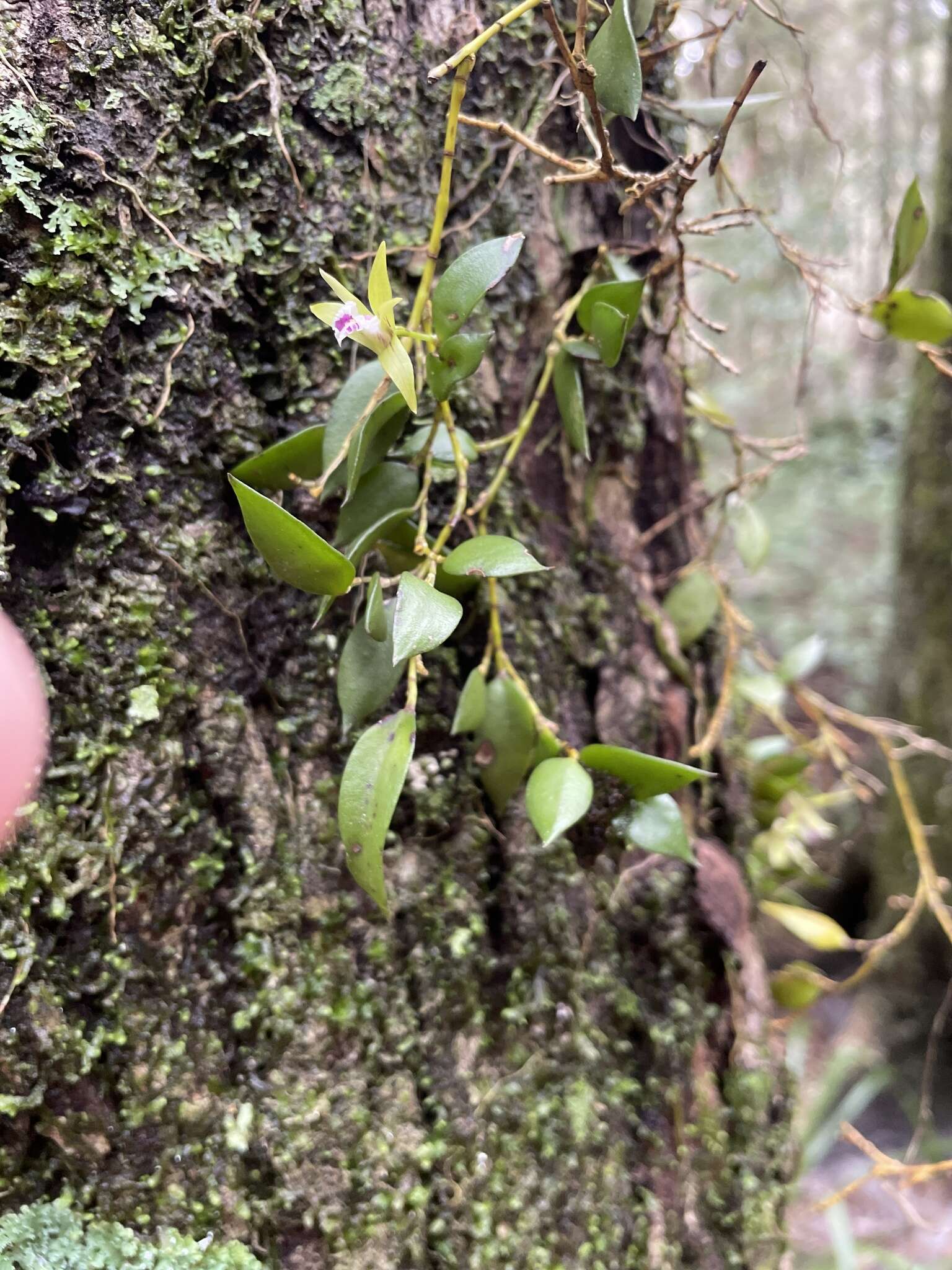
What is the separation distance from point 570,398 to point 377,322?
20 cm

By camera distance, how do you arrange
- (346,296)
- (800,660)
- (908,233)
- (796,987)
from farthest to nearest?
(800,660)
(796,987)
(908,233)
(346,296)

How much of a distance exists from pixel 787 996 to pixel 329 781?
2.11 feet

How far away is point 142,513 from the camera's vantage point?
51cm

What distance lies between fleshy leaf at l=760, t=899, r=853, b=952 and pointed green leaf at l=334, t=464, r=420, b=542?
0.70 metres

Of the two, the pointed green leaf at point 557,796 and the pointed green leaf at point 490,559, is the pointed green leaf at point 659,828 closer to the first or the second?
the pointed green leaf at point 557,796

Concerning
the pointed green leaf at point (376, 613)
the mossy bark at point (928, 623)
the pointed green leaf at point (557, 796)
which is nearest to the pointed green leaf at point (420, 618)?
the pointed green leaf at point (376, 613)

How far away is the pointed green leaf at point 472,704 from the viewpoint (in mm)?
520

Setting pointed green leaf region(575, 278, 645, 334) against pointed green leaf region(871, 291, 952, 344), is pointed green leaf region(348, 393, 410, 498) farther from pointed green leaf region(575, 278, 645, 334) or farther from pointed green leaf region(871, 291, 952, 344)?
pointed green leaf region(871, 291, 952, 344)

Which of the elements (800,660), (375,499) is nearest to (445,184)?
(375,499)

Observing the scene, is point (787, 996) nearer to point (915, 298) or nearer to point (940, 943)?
point (915, 298)

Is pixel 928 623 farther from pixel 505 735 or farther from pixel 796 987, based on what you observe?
pixel 505 735

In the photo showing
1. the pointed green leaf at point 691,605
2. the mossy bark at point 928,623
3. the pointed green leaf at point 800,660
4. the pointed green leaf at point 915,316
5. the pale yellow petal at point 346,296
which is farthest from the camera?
the mossy bark at point 928,623

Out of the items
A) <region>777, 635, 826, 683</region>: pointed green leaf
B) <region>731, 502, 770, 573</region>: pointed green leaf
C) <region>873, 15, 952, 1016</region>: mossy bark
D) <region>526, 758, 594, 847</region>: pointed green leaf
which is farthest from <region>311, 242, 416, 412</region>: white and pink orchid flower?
<region>873, 15, 952, 1016</region>: mossy bark

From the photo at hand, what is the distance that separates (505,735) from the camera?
0.54 metres
